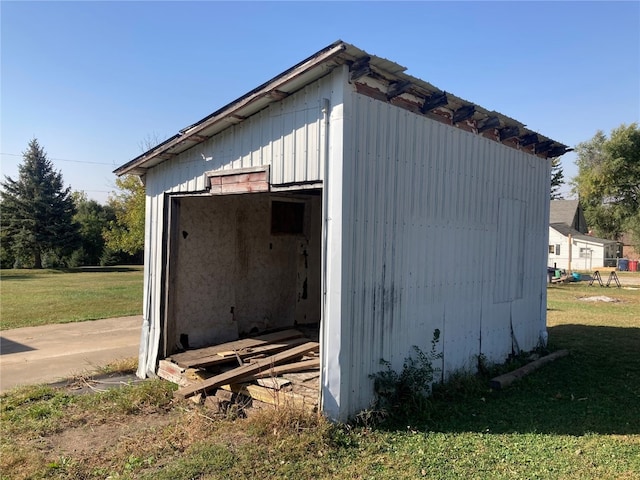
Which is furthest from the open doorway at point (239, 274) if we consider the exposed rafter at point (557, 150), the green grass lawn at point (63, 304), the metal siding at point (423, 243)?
the green grass lawn at point (63, 304)

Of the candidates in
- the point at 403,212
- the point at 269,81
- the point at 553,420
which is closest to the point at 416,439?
the point at 553,420

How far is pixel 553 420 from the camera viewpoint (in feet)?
17.8

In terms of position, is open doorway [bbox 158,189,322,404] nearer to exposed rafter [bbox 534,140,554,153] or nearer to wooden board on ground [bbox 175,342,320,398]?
wooden board on ground [bbox 175,342,320,398]

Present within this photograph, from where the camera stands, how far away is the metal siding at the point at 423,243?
5.13 metres

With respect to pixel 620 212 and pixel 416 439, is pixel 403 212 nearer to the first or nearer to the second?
pixel 416 439

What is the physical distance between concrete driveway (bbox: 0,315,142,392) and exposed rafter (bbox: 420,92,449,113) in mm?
6554

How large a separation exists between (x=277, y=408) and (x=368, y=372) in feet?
3.53

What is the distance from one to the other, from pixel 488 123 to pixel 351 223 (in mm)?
3635

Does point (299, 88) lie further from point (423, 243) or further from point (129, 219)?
point (129, 219)

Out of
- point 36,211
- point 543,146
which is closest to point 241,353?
point 543,146

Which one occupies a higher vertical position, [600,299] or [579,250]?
[579,250]

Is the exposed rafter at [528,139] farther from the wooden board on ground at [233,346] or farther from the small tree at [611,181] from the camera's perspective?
the small tree at [611,181]

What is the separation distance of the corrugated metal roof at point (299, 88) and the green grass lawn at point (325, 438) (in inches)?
129

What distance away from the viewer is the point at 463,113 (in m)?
6.70
